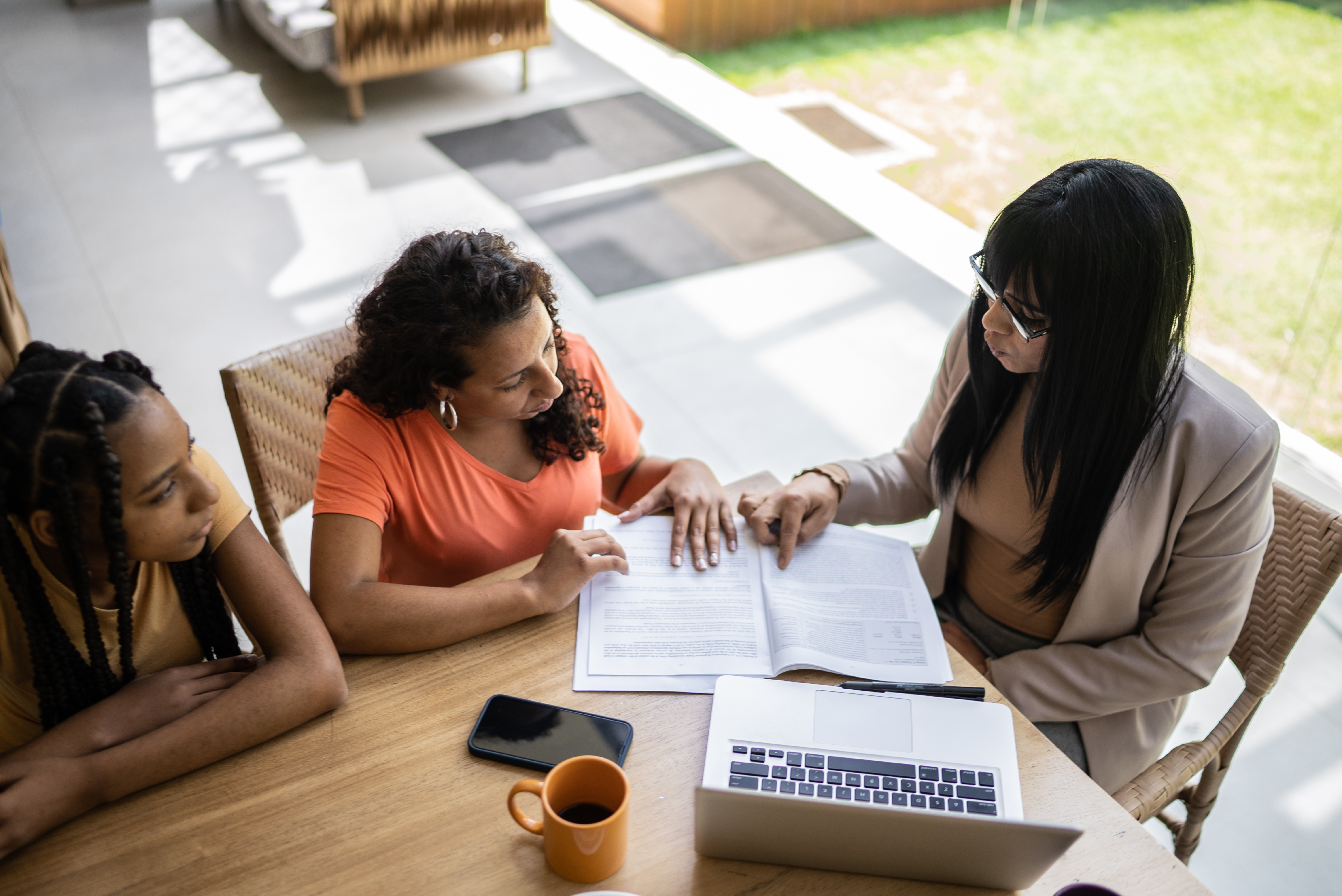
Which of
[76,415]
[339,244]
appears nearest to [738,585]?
[76,415]

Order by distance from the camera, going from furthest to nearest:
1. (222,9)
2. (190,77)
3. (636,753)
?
(222,9) → (190,77) → (636,753)

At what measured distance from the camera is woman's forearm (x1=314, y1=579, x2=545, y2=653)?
1.35m

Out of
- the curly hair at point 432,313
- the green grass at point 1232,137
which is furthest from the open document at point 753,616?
the green grass at point 1232,137

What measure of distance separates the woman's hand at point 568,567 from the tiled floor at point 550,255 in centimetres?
63

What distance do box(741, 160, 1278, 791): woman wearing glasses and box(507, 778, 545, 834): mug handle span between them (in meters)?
0.57

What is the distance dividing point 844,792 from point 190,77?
19.1 ft

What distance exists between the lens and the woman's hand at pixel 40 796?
1.08m

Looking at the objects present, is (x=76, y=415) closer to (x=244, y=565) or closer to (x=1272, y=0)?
(x=244, y=565)

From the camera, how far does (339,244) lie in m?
4.06

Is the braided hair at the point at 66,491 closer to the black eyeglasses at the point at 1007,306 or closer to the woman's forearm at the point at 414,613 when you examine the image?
the woman's forearm at the point at 414,613

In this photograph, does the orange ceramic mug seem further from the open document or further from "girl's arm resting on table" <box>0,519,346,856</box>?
"girl's arm resting on table" <box>0,519,346,856</box>

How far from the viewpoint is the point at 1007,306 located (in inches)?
55.6

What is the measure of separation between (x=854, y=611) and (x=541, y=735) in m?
0.47

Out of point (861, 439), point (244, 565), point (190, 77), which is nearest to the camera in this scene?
point (244, 565)
